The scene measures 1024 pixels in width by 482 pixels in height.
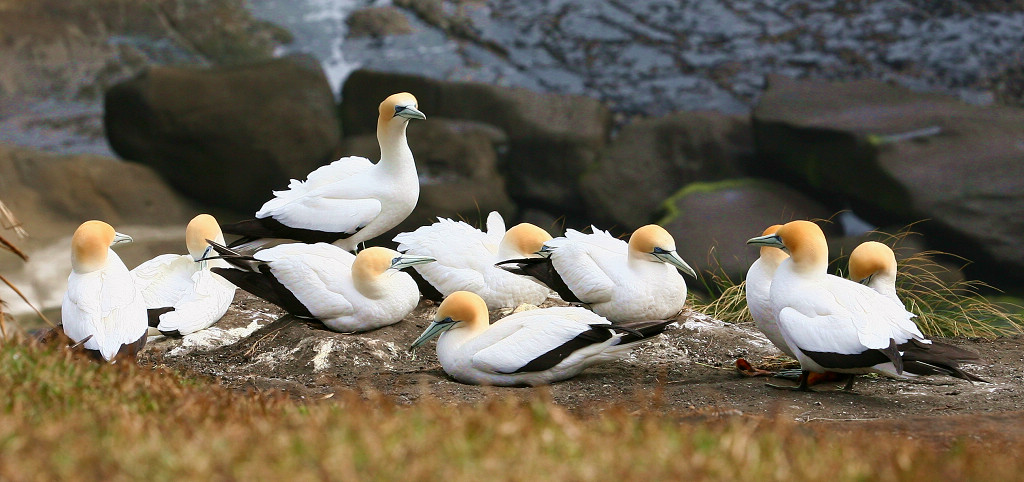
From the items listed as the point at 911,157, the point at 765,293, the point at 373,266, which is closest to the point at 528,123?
the point at 911,157

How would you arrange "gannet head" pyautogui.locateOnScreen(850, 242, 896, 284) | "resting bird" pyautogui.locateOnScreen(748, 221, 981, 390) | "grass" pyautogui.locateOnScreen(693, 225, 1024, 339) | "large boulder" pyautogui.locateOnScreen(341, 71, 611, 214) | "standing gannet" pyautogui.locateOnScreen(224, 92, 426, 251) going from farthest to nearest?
"large boulder" pyautogui.locateOnScreen(341, 71, 611, 214), "grass" pyautogui.locateOnScreen(693, 225, 1024, 339), "standing gannet" pyautogui.locateOnScreen(224, 92, 426, 251), "gannet head" pyautogui.locateOnScreen(850, 242, 896, 284), "resting bird" pyautogui.locateOnScreen(748, 221, 981, 390)

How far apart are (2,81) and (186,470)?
19570mm

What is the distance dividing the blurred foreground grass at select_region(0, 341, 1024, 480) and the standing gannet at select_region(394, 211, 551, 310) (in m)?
3.81

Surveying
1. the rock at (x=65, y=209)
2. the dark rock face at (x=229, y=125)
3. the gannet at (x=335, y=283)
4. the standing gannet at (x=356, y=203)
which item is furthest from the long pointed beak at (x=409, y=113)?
the dark rock face at (x=229, y=125)

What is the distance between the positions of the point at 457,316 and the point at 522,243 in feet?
4.22

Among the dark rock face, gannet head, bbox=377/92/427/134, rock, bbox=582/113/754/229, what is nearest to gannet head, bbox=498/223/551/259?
gannet head, bbox=377/92/427/134

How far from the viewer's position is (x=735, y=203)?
15.8m

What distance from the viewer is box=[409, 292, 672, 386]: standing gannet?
595 centimetres

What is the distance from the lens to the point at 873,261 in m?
6.45

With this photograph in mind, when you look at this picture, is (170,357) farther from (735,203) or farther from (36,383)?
(735,203)

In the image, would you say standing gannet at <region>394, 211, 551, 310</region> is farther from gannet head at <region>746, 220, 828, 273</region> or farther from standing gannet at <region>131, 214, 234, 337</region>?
gannet head at <region>746, 220, 828, 273</region>

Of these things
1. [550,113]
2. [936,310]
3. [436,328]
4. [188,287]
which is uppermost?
[436,328]

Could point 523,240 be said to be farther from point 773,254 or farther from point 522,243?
point 773,254

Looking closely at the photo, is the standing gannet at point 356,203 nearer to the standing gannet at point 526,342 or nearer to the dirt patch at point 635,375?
the dirt patch at point 635,375
